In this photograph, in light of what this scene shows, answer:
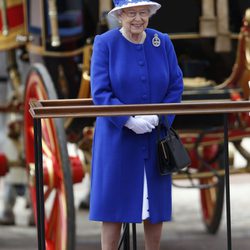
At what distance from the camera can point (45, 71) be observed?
6.18 metres

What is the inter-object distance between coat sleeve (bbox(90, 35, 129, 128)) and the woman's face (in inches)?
5.1

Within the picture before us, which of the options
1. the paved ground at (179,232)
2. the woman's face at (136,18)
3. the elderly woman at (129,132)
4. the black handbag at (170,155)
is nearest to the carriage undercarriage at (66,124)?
the paved ground at (179,232)

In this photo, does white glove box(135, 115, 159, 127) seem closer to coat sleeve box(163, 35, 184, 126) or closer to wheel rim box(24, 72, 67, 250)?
coat sleeve box(163, 35, 184, 126)

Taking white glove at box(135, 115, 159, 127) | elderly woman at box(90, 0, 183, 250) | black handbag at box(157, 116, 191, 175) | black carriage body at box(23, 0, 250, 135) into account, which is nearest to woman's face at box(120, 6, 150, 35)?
elderly woman at box(90, 0, 183, 250)

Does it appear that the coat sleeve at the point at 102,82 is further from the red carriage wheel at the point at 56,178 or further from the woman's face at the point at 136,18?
the red carriage wheel at the point at 56,178

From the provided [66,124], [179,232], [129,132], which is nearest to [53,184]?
[66,124]

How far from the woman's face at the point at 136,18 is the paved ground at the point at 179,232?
8.93 feet

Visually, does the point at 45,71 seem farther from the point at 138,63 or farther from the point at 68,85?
the point at 138,63

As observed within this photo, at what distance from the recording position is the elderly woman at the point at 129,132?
13.9 feet

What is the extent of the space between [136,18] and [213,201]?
3540mm

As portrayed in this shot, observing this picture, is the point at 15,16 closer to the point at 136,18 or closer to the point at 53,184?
the point at 53,184

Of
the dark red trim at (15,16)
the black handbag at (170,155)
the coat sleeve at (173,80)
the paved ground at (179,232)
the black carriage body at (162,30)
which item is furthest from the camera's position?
the dark red trim at (15,16)

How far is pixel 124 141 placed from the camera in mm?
4273

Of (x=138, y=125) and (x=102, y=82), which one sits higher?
(x=102, y=82)
